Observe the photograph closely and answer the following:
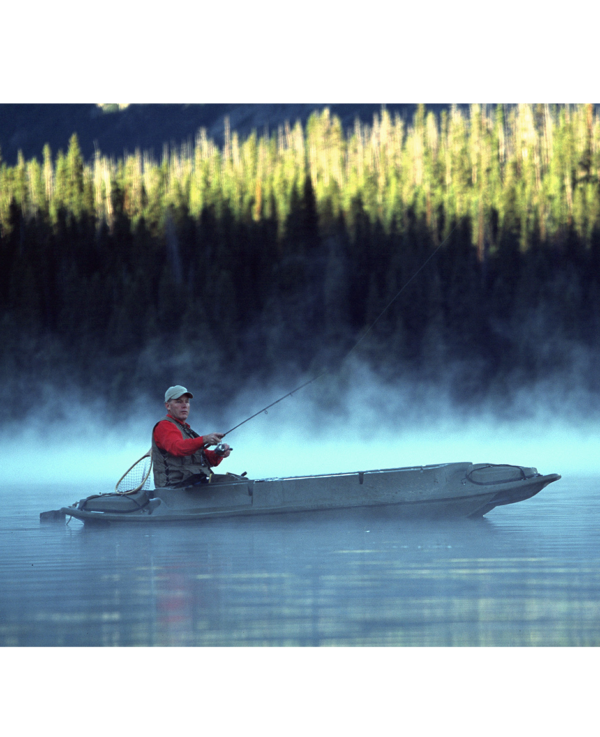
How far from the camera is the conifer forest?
34.7 feet

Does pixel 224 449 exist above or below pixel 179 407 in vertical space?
below

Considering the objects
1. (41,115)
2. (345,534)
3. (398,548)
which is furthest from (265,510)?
(41,115)

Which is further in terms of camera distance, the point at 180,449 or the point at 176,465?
the point at 176,465

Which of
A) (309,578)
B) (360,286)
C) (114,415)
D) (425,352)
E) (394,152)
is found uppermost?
(394,152)

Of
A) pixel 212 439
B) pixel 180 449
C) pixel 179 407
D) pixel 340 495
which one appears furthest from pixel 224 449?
pixel 340 495

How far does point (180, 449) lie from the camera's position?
18.5 ft

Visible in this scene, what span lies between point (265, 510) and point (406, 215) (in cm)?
696

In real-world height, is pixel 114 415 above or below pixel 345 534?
above

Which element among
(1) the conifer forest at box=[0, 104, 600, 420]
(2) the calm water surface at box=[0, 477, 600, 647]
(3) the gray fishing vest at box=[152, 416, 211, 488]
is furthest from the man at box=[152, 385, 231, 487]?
(1) the conifer forest at box=[0, 104, 600, 420]

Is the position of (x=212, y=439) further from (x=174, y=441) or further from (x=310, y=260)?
(x=310, y=260)

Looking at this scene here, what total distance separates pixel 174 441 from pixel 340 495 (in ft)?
3.62

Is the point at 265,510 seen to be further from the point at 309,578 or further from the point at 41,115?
the point at 41,115

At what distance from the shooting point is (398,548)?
5.09m

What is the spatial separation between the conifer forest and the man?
4.63 m
